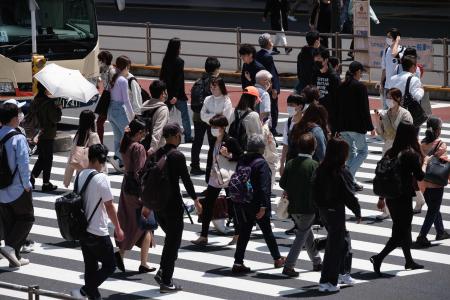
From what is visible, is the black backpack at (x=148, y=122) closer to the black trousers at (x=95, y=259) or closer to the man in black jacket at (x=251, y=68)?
the man in black jacket at (x=251, y=68)

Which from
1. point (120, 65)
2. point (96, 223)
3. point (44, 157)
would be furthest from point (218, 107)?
point (96, 223)

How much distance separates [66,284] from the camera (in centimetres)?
1360

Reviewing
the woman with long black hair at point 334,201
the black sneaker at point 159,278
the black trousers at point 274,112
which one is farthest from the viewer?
the black trousers at point 274,112

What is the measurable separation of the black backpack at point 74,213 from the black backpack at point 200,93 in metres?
6.67

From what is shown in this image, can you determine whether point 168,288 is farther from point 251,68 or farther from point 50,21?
point 50,21

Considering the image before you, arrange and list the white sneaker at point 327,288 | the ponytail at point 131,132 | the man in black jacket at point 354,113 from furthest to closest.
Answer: the man in black jacket at point 354,113, the ponytail at point 131,132, the white sneaker at point 327,288

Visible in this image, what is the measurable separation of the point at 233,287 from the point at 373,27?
2850 centimetres

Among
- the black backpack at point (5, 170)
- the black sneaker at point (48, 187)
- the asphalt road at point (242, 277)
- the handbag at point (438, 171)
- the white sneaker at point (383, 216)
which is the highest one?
the black backpack at point (5, 170)

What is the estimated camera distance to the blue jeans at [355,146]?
1750cm

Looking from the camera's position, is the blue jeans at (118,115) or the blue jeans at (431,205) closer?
the blue jeans at (431,205)

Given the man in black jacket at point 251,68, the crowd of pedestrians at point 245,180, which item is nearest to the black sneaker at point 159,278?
the crowd of pedestrians at point 245,180

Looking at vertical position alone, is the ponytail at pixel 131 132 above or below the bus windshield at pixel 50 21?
below

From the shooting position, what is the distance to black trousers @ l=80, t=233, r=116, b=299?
40.6 feet

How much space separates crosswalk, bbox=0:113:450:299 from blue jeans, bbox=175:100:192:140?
4.74 m
